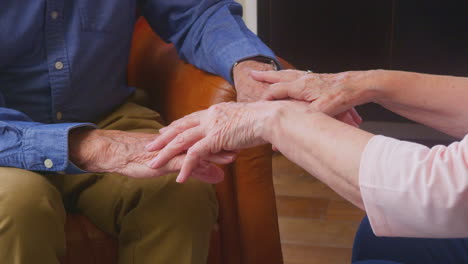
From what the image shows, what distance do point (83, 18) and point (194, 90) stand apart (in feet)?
0.96

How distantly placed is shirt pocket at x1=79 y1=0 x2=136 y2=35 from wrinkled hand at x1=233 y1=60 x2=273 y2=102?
30cm

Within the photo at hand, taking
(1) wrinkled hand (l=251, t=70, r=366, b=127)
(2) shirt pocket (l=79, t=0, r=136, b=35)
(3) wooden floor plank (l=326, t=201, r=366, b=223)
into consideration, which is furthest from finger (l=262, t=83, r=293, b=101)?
(3) wooden floor plank (l=326, t=201, r=366, b=223)

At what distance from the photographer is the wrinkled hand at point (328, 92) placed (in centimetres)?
109

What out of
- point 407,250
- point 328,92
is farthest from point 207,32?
point 407,250

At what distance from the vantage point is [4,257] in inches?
37.8

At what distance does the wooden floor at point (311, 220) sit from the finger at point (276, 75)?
77 centimetres

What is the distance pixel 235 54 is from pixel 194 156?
1.31ft

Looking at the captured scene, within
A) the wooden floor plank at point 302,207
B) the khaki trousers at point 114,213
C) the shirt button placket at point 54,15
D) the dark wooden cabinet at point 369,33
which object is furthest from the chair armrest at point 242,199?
the dark wooden cabinet at point 369,33

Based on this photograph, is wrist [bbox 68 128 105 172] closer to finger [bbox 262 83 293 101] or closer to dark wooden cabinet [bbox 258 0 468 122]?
finger [bbox 262 83 293 101]

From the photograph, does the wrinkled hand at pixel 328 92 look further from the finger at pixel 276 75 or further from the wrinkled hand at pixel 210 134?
the wrinkled hand at pixel 210 134

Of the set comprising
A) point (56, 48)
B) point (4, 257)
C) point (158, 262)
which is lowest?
point (158, 262)

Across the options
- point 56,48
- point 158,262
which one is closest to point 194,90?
point 56,48

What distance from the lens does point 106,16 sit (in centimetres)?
139

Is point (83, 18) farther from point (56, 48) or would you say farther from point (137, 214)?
point (137, 214)
